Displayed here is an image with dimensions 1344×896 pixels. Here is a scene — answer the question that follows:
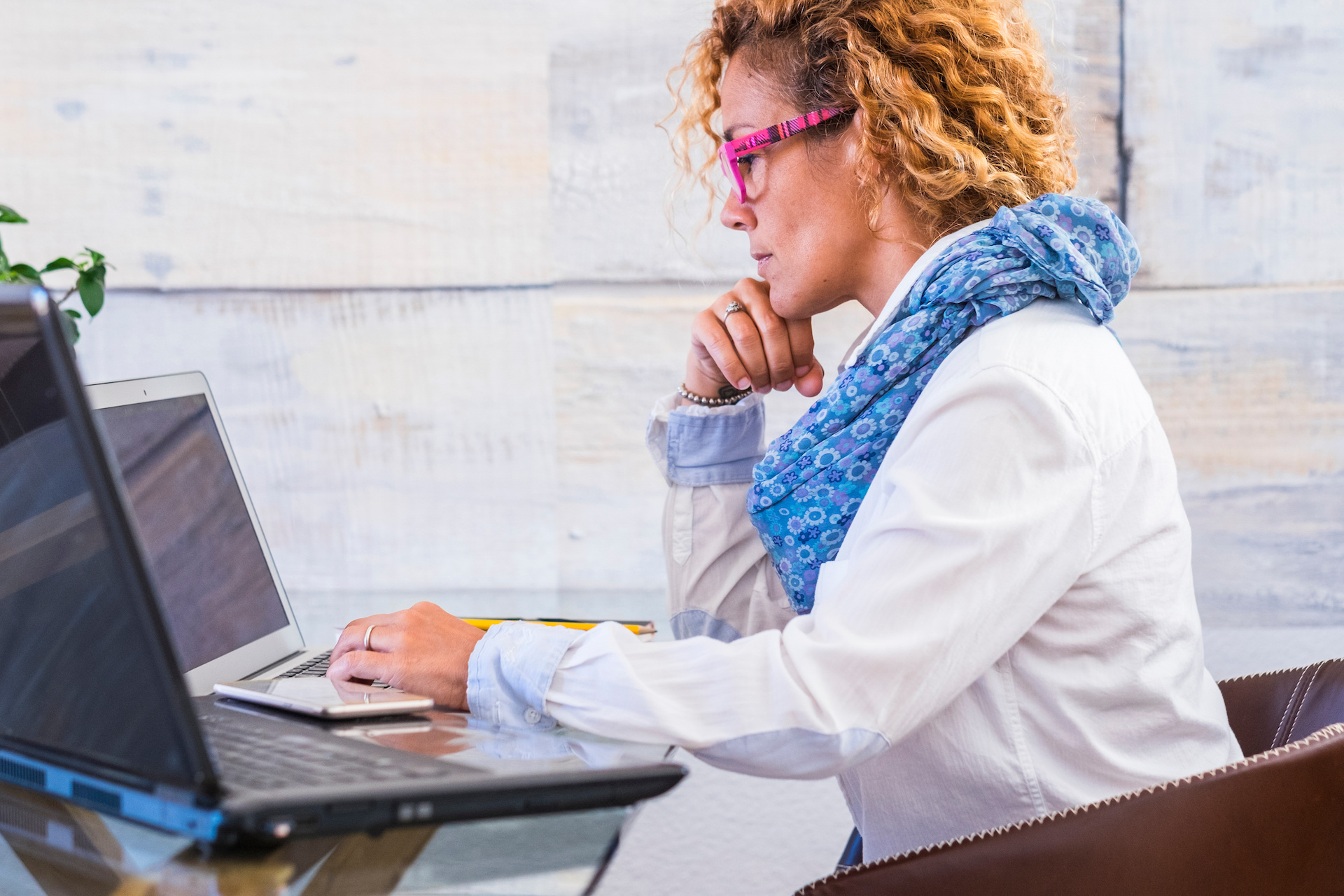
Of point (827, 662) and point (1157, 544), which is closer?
point (827, 662)

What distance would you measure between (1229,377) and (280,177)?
6.29ft

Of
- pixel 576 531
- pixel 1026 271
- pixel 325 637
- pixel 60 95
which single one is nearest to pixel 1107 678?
pixel 1026 271

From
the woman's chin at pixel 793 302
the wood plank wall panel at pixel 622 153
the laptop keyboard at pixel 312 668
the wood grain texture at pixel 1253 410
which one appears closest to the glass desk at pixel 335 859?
the laptop keyboard at pixel 312 668

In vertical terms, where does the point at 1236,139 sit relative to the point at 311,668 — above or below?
above

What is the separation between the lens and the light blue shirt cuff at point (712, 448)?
138cm

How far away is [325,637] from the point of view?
7.10 feet

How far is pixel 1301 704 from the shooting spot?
107 centimetres

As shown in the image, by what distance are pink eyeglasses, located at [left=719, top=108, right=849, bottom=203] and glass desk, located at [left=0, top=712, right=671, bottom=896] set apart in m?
0.73

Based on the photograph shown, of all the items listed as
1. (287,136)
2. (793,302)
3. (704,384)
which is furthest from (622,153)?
(793,302)

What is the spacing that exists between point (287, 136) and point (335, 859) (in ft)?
6.09

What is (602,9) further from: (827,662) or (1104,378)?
(827,662)

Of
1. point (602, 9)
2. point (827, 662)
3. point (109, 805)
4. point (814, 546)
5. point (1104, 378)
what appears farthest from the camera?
point (602, 9)

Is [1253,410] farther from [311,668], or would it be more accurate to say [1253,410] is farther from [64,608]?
[64,608]

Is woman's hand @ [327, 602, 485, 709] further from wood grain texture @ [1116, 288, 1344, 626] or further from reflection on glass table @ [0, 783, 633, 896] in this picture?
wood grain texture @ [1116, 288, 1344, 626]
